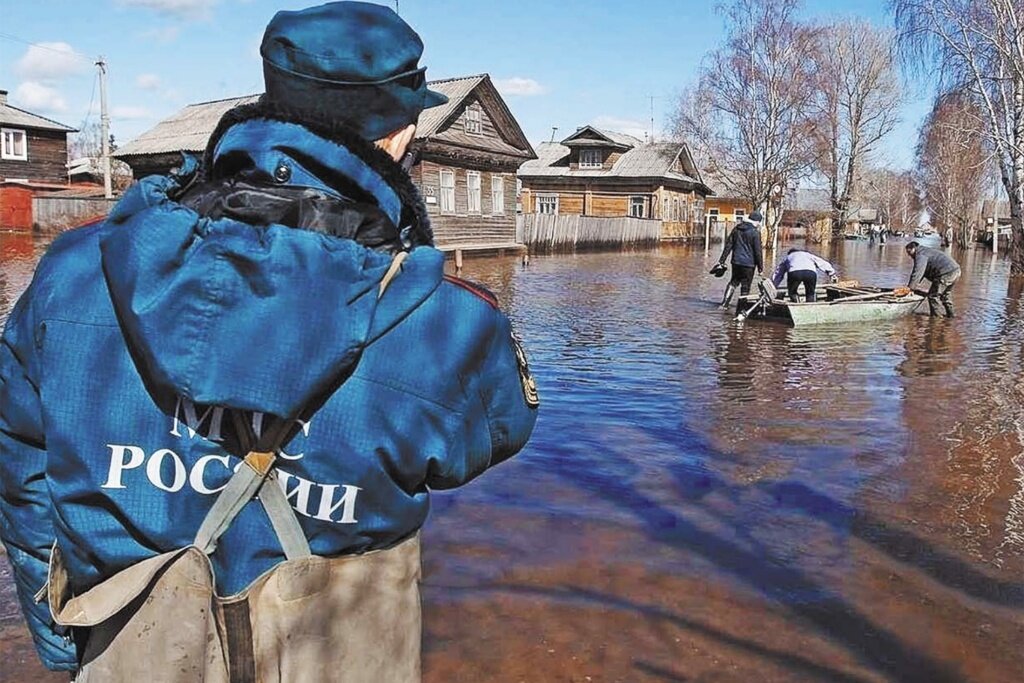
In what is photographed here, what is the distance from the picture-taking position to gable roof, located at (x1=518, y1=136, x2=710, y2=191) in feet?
157

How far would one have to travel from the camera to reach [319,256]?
1.31 metres

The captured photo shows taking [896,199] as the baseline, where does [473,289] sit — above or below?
below

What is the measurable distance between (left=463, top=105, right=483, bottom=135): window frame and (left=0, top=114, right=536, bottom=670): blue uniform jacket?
29.8 meters

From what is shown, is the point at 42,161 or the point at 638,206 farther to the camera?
the point at 638,206

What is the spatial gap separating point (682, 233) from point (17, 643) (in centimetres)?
4840

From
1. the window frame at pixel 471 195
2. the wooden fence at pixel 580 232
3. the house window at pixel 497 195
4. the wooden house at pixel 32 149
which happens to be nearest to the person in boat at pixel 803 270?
the window frame at pixel 471 195

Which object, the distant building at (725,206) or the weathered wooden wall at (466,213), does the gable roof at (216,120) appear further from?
the distant building at (725,206)

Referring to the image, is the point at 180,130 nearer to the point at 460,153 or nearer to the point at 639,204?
the point at 460,153

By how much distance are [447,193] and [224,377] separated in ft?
94.7

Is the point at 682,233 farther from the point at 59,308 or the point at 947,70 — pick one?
the point at 59,308

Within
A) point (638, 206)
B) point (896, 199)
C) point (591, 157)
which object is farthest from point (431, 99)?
point (896, 199)

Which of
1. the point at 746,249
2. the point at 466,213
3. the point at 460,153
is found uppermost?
the point at 460,153

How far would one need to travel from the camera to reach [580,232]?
38156 millimetres

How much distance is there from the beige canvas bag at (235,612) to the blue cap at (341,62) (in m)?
0.29
